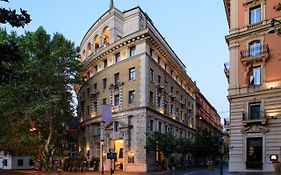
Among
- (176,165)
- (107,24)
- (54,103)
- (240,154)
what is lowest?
(176,165)

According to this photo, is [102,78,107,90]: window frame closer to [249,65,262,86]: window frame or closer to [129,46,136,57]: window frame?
[129,46,136,57]: window frame

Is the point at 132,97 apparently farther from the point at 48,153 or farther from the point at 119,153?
the point at 48,153

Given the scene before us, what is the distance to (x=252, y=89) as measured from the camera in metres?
37.8

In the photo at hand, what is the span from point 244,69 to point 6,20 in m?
32.2

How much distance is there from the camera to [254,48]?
38500mm

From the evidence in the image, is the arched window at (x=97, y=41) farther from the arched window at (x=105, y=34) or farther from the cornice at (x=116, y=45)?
the cornice at (x=116, y=45)

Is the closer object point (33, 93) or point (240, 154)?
point (240, 154)

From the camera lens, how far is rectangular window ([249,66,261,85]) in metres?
38.0

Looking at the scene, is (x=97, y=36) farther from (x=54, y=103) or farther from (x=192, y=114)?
(x=192, y=114)

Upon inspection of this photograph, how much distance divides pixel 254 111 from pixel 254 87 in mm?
2276

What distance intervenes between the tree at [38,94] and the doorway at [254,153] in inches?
937

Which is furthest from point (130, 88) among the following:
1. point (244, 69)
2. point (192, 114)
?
point (192, 114)

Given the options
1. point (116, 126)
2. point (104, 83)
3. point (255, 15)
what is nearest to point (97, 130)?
point (104, 83)

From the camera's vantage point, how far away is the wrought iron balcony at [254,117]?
35931 millimetres
